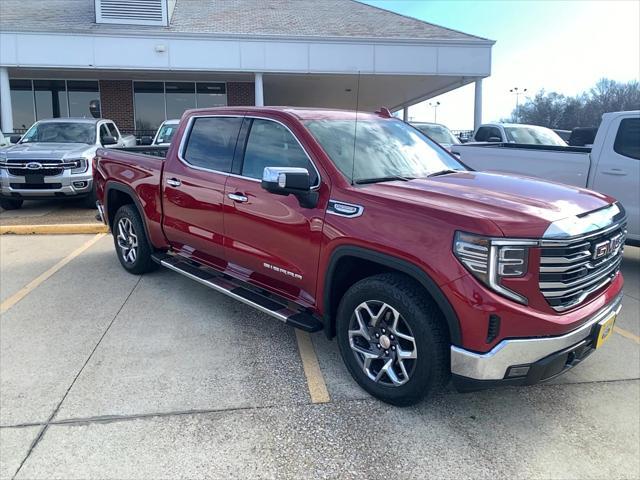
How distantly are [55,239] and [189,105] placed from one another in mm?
13811

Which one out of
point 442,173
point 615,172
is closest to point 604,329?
point 442,173

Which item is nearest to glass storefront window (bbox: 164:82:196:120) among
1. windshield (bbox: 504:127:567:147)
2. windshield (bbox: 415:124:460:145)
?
windshield (bbox: 415:124:460:145)

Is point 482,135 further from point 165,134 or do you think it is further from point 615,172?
point 165,134

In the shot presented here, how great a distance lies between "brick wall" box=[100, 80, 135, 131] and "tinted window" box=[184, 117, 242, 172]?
16.8 m

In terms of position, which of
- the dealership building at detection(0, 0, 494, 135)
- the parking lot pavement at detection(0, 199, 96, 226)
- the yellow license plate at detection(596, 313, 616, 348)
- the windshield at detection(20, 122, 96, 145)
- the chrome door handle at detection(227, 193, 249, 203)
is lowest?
the parking lot pavement at detection(0, 199, 96, 226)

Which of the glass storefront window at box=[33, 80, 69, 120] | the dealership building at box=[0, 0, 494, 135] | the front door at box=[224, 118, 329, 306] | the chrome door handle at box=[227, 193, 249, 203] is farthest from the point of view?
the glass storefront window at box=[33, 80, 69, 120]

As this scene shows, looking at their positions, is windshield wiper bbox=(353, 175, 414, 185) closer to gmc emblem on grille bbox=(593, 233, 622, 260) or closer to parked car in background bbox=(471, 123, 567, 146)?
gmc emblem on grille bbox=(593, 233, 622, 260)

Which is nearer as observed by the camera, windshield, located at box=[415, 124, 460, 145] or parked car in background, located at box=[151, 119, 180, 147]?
parked car in background, located at box=[151, 119, 180, 147]

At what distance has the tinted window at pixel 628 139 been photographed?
6.37 metres

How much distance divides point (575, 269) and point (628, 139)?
4462 millimetres

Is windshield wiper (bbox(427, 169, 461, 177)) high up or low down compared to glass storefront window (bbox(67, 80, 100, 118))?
down

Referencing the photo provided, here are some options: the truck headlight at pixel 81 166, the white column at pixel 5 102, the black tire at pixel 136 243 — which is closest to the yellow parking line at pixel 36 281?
the black tire at pixel 136 243

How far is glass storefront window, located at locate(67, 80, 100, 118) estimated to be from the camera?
19891 millimetres

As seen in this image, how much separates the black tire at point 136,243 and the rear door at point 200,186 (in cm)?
57
